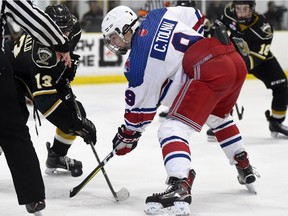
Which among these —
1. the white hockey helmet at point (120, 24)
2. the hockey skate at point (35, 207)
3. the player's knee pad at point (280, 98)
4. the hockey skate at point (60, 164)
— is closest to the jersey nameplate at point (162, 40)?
the white hockey helmet at point (120, 24)

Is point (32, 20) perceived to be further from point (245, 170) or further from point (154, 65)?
point (245, 170)

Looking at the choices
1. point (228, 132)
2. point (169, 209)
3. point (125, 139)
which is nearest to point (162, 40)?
point (125, 139)

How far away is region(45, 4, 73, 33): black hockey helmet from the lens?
3805 mm

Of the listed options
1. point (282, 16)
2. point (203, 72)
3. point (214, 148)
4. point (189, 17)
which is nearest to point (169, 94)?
point (203, 72)

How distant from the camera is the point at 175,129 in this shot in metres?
3.32

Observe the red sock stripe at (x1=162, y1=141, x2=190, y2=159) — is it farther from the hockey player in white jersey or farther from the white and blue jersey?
the white and blue jersey

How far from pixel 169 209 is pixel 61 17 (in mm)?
1120

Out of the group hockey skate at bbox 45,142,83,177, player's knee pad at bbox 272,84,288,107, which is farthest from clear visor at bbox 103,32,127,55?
player's knee pad at bbox 272,84,288,107

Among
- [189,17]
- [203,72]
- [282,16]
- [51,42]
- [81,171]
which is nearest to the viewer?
[51,42]

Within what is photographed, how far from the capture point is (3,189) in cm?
388

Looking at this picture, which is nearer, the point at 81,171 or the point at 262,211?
the point at 262,211

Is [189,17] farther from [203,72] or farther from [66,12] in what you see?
[66,12]

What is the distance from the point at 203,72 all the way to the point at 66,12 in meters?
0.85

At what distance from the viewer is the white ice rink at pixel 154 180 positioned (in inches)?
138
